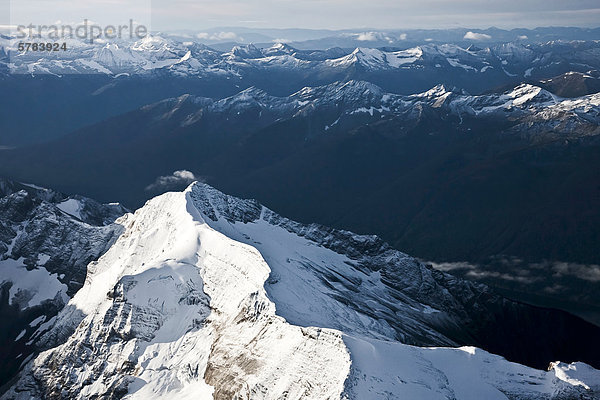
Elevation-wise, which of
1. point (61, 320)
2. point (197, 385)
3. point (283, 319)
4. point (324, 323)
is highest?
point (283, 319)

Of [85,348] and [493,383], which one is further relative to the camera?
[85,348]

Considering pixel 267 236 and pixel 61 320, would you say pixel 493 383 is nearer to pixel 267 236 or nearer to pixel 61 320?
pixel 267 236

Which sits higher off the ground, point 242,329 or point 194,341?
point 242,329

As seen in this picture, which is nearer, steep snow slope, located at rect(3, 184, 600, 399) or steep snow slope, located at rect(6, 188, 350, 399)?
steep snow slope, located at rect(3, 184, 600, 399)

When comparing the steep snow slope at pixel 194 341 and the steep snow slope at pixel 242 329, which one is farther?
the steep snow slope at pixel 194 341

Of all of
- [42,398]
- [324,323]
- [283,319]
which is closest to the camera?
Result: [283,319]

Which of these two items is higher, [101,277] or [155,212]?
[155,212]

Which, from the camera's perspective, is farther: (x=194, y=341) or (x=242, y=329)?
(x=194, y=341)

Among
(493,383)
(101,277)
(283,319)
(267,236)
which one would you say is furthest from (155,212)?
(493,383)
